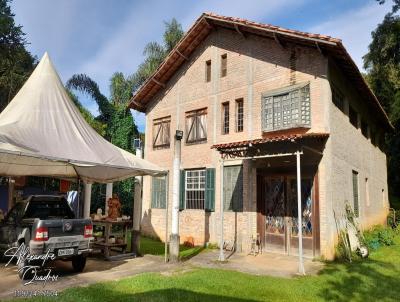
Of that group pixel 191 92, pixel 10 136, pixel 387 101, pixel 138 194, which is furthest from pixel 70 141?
pixel 387 101

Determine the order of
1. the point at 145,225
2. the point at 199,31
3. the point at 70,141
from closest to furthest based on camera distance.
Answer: the point at 70,141 < the point at 199,31 < the point at 145,225

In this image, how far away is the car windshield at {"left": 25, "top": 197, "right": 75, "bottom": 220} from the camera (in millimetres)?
9259

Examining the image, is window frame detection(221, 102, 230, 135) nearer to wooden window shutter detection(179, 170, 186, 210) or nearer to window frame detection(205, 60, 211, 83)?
window frame detection(205, 60, 211, 83)

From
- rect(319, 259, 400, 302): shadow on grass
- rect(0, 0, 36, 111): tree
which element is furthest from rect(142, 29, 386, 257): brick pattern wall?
rect(0, 0, 36, 111): tree

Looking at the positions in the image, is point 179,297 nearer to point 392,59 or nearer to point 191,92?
point 191,92

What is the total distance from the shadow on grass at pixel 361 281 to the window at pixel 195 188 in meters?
5.94

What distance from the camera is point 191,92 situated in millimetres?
16250

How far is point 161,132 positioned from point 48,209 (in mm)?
8462

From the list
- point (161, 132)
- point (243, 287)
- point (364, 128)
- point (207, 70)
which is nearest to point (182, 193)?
point (161, 132)

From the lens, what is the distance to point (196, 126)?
1580 centimetres

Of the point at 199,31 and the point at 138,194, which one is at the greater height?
the point at 199,31

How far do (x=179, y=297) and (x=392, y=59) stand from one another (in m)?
24.4

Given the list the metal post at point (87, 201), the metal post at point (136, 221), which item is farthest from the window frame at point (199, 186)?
the metal post at point (87, 201)

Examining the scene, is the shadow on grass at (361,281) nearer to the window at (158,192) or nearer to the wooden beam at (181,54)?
the window at (158,192)
